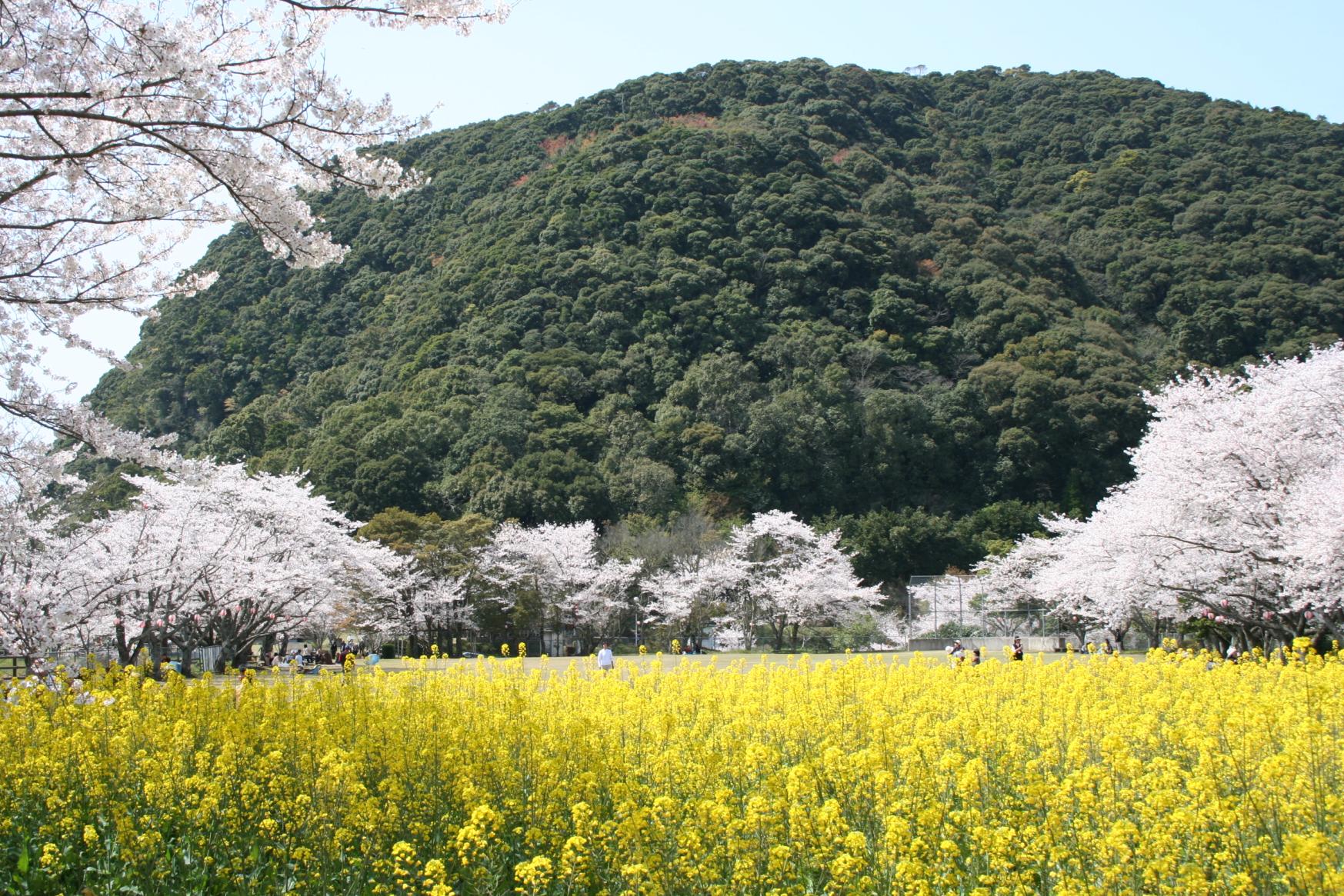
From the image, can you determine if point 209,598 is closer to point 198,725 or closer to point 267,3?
point 198,725

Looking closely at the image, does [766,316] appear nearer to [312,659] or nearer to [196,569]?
[312,659]

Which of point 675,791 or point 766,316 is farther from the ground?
point 766,316

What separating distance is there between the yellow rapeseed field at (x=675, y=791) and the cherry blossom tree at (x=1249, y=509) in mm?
6014

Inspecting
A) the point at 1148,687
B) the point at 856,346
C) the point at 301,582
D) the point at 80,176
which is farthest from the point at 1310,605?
the point at 856,346

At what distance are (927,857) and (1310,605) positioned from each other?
11.9 meters

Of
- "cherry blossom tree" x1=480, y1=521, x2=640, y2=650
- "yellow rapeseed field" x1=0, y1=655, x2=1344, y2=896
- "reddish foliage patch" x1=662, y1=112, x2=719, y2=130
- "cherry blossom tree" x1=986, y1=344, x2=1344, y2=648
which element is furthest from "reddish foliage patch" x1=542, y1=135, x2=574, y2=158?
"yellow rapeseed field" x1=0, y1=655, x2=1344, y2=896

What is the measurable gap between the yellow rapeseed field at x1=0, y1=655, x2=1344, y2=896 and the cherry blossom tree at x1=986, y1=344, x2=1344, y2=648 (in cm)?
601

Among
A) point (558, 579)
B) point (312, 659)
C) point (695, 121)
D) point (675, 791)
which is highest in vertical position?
point (695, 121)

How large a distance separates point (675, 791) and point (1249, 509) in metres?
11.8

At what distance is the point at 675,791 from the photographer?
5180 millimetres

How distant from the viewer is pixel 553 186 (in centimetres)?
5853

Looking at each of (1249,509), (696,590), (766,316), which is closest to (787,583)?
(696,590)

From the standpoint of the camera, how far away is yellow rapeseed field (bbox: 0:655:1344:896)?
3736 mm

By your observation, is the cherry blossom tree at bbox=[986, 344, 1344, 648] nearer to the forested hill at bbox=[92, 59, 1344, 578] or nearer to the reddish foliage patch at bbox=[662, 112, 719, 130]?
the forested hill at bbox=[92, 59, 1344, 578]
